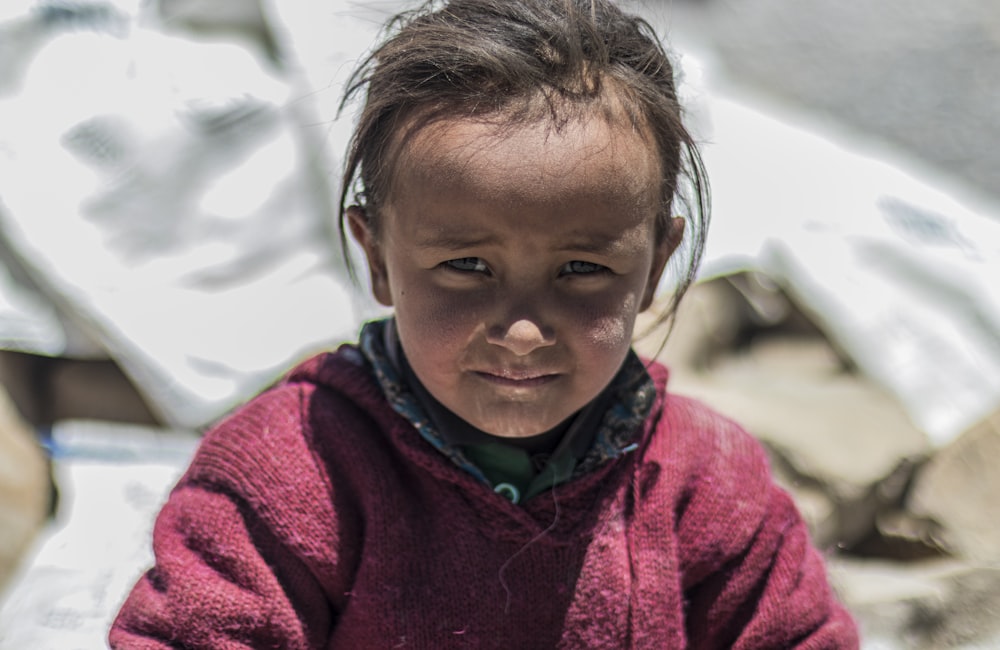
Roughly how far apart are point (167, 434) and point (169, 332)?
20 cm

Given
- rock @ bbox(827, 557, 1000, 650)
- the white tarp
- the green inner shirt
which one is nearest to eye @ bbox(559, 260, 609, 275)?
the green inner shirt

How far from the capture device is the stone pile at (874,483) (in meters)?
1.82

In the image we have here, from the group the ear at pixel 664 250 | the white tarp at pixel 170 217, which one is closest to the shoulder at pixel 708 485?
the ear at pixel 664 250

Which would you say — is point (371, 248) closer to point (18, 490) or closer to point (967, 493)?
point (18, 490)

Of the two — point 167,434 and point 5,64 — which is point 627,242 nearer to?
point 167,434

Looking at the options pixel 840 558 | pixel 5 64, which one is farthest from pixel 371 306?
pixel 840 558

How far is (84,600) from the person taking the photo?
1.75 m

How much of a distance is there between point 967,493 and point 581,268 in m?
1.21

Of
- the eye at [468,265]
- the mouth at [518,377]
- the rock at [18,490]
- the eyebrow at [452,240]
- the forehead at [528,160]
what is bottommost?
the rock at [18,490]

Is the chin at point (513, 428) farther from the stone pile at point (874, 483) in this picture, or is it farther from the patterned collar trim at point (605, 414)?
the stone pile at point (874, 483)

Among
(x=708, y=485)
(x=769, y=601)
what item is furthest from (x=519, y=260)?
(x=769, y=601)

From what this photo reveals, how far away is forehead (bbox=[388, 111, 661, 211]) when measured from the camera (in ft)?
3.65

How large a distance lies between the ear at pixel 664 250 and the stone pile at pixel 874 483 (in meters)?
0.79

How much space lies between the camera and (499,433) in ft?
4.00
